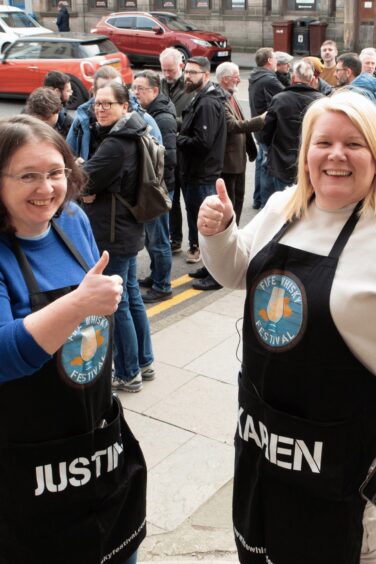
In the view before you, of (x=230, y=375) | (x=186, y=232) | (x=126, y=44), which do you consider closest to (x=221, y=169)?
(x=186, y=232)

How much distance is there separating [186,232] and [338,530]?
6560mm

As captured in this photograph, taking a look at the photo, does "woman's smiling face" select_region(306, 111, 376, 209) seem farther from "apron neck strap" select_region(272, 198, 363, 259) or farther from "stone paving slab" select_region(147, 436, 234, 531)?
"stone paving slab" select_region(147, 436, 234, 531)

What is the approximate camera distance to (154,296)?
6.87m

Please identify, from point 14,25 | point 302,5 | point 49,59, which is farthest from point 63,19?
point 49,59

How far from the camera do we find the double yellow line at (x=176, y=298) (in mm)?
6684

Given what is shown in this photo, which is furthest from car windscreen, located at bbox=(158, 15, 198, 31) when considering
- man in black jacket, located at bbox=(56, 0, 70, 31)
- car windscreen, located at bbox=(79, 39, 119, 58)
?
car windscreen, located at bbox=(79, 39, 119, 58)

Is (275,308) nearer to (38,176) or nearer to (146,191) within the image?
(38,176)

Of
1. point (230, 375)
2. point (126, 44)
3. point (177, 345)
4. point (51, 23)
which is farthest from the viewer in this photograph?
point (51, 23)

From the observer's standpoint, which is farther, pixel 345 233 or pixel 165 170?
pixel 165 170

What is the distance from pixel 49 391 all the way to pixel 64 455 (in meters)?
0.22

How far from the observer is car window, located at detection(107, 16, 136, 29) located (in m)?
24.3

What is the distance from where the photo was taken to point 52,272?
7.96ft

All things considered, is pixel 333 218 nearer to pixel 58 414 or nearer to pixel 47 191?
pixel 47 191

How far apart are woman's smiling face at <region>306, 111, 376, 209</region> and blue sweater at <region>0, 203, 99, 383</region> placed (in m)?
0.82
